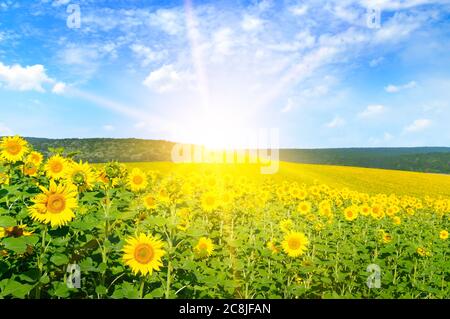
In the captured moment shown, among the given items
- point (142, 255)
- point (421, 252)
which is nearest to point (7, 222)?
point (142, 255)

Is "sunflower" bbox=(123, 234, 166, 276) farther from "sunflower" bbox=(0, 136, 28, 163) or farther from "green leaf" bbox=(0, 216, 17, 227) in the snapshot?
"sunflower" bbox=(0, 136, 28, 163)

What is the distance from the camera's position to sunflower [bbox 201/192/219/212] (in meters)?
7.22

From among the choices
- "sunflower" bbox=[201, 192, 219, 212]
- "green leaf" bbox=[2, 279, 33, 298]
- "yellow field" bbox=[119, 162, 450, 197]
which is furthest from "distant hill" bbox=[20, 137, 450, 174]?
"yellow field" bbox=[119, 162, 450, 197]

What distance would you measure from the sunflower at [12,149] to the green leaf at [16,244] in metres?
3.25

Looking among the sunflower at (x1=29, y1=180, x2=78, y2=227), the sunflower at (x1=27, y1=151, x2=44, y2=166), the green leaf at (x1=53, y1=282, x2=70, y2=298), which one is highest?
the sunflower at (x1=27, y1=151, x2=44, y2=166)

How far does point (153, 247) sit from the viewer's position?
3.07 meters

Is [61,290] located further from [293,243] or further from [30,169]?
[293,243]

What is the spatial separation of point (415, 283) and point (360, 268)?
82 cm

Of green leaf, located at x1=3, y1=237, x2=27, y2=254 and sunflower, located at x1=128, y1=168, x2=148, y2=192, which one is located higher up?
sunflower, located at x1=128, y1=168, x2=148, y2=192

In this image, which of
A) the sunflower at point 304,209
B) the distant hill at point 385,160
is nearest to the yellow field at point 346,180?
the sunflower at point 304,209

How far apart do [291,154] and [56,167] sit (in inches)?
3852
